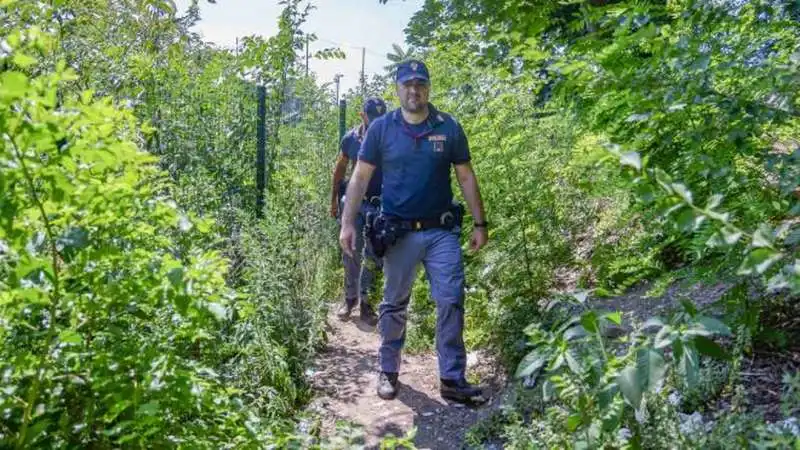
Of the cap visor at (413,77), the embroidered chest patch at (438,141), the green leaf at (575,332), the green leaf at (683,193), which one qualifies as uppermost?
the cap visor at (413,77)

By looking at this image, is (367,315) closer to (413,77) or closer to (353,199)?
(353,199)

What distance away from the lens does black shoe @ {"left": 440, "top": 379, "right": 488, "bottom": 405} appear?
14.3 feet

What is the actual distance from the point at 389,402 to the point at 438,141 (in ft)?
5.68

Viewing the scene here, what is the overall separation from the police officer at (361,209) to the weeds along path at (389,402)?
0.90 m

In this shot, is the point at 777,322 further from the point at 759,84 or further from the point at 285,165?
the point at 285,165

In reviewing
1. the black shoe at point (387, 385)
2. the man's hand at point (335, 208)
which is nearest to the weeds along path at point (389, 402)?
the black shoe at point (387, 385)

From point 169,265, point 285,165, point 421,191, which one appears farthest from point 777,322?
point 285,165

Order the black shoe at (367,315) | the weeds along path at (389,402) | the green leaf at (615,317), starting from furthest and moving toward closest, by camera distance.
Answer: the black shoe at (367,315), the weeds along path at (389,402), the green leaf at (615,317)

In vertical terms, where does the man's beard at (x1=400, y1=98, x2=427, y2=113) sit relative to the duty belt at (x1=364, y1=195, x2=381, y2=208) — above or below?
above

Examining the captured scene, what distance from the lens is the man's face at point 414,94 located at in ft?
14.7

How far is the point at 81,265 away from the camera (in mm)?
1851

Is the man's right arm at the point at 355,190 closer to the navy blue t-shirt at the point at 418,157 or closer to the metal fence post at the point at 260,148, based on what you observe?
the navy blue t-shirt at the point at 418,157

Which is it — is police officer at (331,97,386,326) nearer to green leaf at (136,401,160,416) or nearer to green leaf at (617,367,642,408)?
green leaf at (136,401,160,416)

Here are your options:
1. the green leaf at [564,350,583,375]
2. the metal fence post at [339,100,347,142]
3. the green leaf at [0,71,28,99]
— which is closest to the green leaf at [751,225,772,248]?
the green leaf at [564,350,583,375]
